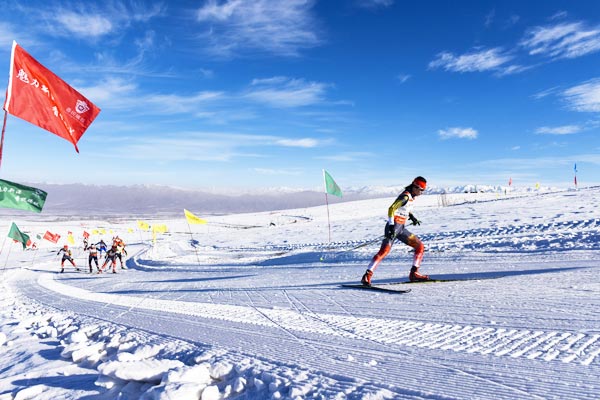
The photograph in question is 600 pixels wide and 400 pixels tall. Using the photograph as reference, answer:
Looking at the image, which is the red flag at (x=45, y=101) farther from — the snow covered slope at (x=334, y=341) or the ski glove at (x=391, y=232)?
the ski glove at (x=391, y=232)

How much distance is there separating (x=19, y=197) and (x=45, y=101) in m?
Result: 1.95

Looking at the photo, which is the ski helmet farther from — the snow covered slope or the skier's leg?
the snow covered slope

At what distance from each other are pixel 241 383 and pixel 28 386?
2.28 metres

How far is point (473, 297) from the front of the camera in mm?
5883

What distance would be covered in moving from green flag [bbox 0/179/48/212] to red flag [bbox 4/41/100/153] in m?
1.27

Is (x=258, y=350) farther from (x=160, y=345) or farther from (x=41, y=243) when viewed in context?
(x=41, y=243)

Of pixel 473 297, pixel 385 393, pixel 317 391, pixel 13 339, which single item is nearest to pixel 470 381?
pixel 385 393

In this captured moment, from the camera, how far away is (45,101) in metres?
7.52

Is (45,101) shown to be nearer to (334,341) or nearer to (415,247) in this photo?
(334,341)

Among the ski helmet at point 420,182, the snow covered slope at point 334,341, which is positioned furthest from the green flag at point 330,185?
the ski helmet at point 420,182

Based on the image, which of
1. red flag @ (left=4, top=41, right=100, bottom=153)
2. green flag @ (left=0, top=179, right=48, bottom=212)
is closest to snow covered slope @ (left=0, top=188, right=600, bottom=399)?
green flag @ (left=0, top=179, right=48, bottom=212)

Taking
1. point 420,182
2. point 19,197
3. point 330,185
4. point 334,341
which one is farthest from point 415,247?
point 330,185

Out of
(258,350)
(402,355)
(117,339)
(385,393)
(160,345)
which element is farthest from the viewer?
(117,339)

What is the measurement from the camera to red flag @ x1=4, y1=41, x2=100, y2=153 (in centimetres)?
713
